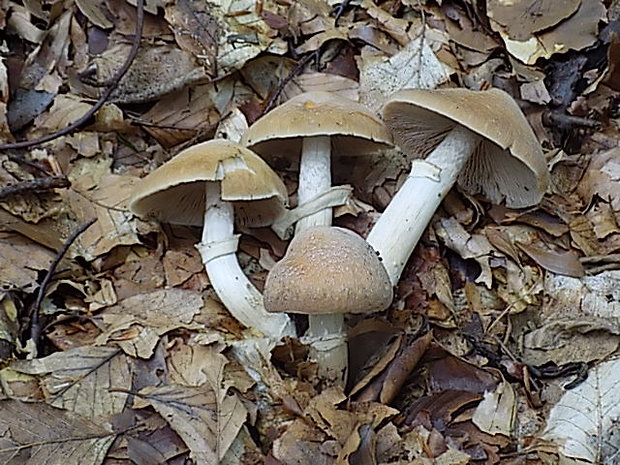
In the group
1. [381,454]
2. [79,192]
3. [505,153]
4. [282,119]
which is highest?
[282,119]

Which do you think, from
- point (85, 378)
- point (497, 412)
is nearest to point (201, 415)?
point (85, 378)

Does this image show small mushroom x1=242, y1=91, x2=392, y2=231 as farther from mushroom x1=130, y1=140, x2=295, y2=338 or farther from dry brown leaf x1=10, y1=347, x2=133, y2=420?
dry brown leaf x1=10, y1=347, x2=133, y2=420

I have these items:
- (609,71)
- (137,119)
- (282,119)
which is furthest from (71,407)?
(609,71)

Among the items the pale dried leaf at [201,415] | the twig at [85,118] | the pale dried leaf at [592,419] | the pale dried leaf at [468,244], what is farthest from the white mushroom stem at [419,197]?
the twig at [85,118]

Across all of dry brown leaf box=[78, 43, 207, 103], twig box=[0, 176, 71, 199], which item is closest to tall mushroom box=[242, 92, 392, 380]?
dry brown leaf box=[78, 43, 207, 103]

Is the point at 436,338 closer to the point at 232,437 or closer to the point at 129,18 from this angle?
the point at 232,437

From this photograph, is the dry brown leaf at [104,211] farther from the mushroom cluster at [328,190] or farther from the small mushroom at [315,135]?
the small mushroom at [315,135]

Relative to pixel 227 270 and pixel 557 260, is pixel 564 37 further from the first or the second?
pixel 227 270

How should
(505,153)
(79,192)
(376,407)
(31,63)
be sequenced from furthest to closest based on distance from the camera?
(31,63) → (79,192) → (505,153) → (376,407)
